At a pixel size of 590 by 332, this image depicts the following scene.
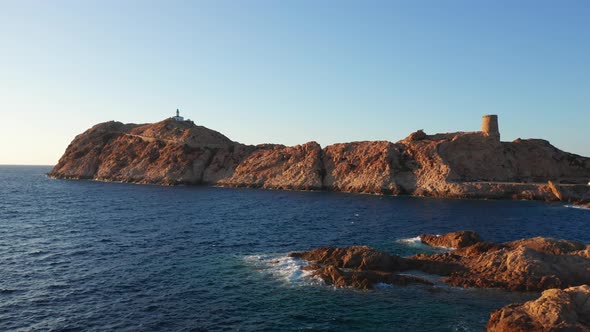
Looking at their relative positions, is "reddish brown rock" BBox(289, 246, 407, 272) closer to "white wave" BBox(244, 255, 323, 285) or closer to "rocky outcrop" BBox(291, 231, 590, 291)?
"rocky outcrop" BBox(291, 231, 590, 291)

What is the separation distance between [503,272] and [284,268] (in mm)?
17418

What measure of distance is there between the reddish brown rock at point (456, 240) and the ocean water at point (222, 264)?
2.39 metres

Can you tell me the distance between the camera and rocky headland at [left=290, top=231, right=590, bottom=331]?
2238cm

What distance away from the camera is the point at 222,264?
37.1 m

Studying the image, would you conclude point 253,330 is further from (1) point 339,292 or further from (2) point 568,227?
(2) point 568,227

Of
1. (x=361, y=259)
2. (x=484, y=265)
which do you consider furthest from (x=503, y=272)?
(x=361, y=259)

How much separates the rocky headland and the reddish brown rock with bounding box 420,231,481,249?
310 centimetres

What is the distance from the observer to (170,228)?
54125 mm

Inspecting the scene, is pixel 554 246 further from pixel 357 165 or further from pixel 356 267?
pixel 357 165

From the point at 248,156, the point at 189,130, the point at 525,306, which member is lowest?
the point at 525,306

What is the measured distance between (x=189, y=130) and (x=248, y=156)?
2562 cm

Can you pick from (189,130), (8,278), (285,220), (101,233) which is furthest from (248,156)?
(8,278)

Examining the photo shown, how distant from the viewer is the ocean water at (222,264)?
25.2m

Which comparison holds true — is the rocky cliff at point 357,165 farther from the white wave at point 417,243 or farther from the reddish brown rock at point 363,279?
the reddish brown rock at point 363,279
